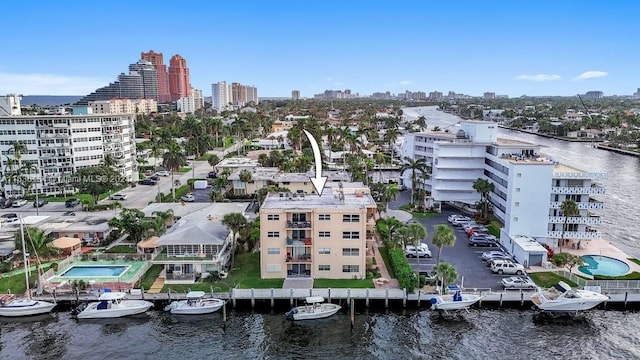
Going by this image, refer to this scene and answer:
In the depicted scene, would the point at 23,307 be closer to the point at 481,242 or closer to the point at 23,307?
the point at 23,307

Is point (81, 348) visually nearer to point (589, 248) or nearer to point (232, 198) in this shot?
point (232, 198)

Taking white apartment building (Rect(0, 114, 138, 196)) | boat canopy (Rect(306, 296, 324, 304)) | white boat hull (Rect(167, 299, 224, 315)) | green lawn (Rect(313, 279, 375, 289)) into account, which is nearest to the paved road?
green lawn (Rect(313, 279, 375, 289))

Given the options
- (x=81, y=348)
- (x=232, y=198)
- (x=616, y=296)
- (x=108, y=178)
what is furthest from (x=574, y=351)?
(x=108, y=178)

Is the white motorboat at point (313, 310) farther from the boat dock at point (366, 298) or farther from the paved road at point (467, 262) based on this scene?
the paved road at point (467, 262)

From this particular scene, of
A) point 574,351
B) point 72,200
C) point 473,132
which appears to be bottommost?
point 574,351

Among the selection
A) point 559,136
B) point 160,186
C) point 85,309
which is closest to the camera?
point 85,309

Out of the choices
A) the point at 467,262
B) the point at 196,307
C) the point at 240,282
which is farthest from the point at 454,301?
the point at 196,307
